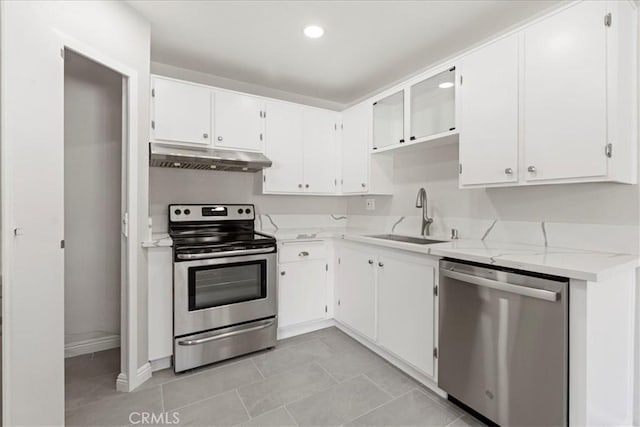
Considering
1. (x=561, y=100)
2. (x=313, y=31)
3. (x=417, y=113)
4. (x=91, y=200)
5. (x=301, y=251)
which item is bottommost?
(x=301, y=251)

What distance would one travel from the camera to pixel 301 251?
9.07ft

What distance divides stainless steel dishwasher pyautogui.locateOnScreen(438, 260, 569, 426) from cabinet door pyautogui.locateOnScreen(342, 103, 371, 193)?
1.41 metres

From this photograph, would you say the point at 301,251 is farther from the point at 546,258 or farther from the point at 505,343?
the point at 546,258

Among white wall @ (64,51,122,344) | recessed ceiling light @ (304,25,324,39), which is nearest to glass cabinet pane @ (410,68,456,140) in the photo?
recessed ceiling light @ (304,25,324,39)

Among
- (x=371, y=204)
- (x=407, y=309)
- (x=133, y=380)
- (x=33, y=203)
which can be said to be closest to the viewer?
(x=33, y=203)

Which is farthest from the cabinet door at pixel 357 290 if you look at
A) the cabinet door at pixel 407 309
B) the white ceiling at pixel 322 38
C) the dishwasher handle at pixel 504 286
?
the white ceiling at pixel 322 38

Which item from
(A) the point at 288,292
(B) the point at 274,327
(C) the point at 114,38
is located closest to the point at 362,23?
(C) the point at 114,38

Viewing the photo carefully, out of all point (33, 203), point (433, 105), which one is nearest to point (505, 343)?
point (433, 105)

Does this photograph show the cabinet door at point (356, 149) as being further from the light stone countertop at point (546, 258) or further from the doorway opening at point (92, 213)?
the doorway opening at point (92, 213)

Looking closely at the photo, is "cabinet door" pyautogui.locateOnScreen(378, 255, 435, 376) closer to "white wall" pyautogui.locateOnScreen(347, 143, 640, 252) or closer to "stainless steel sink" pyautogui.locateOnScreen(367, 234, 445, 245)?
"stainless steel sink" pyautogui.locateOnScreen(367, 234, 445, 245)

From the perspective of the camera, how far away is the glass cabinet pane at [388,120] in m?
2.56

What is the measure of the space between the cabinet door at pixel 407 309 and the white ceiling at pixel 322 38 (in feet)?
5.49

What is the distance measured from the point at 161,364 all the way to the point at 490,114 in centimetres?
286

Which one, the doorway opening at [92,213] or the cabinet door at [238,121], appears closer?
the doorway opening at [92,213]
